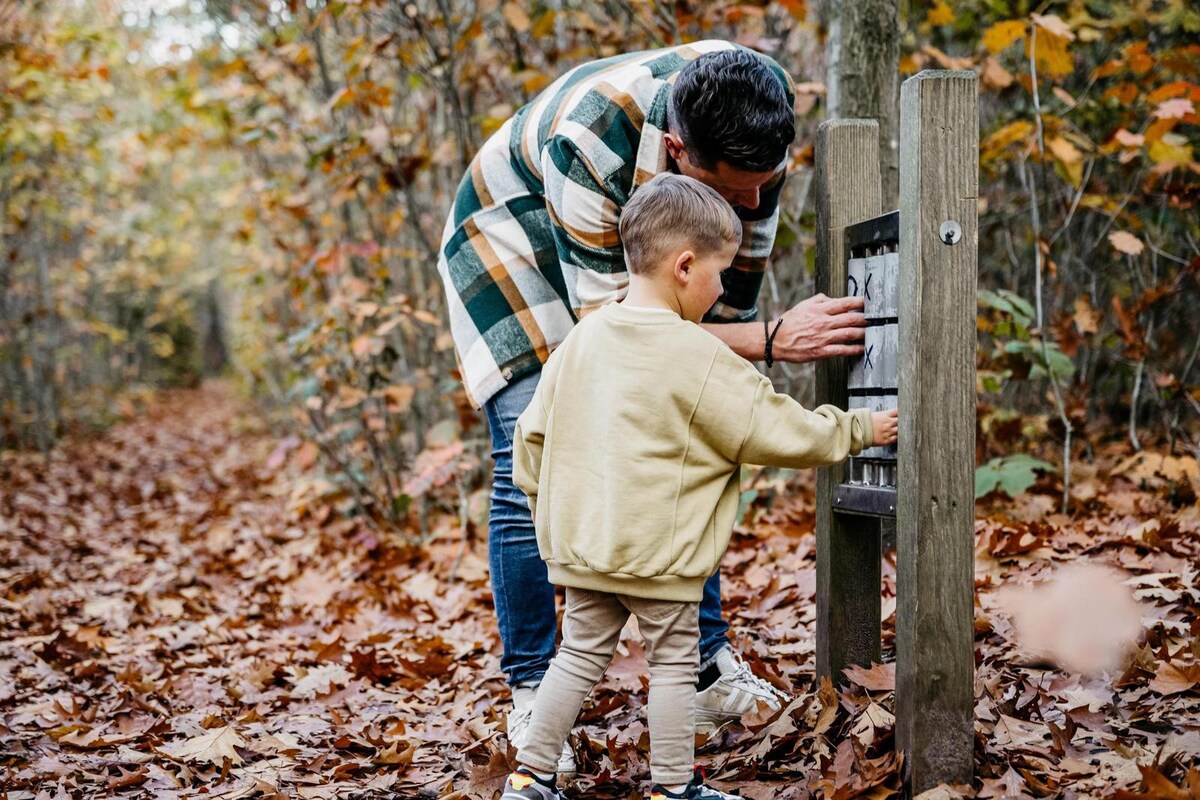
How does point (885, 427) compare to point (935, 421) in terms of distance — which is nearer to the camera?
point (935, 421)

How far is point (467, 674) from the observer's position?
3627 millimetres

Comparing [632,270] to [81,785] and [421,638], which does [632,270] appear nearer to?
[81,785]

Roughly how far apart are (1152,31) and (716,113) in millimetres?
4218

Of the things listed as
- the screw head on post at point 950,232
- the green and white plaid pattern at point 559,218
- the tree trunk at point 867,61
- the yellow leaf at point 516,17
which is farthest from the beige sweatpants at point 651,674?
the yellow leaf at point 516,17

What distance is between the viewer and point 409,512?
6.27 meters

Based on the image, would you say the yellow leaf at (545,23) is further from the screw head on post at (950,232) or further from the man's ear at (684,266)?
the screw head on post at (950,232)

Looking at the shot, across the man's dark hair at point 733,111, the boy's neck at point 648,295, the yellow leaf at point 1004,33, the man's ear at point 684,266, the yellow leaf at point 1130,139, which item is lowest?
the boy's neck at point 648,295

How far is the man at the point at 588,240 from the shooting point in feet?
7.32

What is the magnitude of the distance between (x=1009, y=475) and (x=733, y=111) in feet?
8.53

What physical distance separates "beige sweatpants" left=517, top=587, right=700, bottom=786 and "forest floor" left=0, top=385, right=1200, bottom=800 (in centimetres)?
32

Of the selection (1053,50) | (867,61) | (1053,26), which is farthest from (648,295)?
(1053,50)

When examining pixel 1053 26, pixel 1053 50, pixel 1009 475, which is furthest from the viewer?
pixel 1009 475

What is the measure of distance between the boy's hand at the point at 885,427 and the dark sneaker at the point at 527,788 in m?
1.07

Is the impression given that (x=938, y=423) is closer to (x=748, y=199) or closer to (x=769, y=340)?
(x=769, y=340)
